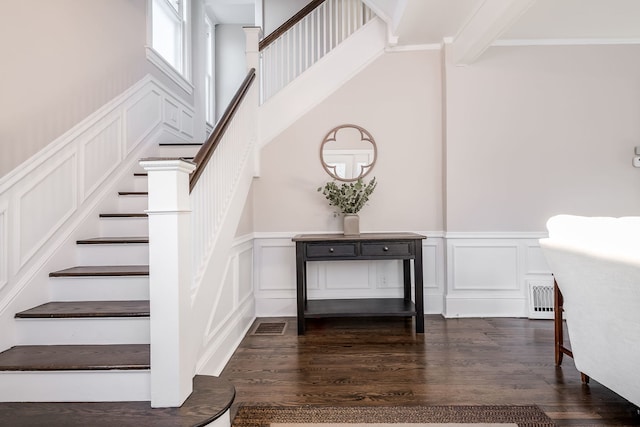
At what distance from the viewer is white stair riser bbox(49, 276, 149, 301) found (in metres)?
2.32

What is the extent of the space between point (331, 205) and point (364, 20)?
1.97 m

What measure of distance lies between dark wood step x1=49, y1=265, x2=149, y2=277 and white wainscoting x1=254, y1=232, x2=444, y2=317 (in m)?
1.48

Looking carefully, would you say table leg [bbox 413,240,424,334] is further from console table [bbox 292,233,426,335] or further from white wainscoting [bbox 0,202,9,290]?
white wainscoting [bbox 0,202,9,290]

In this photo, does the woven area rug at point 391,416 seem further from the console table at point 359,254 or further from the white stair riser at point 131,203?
the white stair riser at point 131,203

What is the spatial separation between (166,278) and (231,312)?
4.39 ft

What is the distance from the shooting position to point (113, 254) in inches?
103

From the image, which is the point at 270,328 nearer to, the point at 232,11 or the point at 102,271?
the point at 102,271

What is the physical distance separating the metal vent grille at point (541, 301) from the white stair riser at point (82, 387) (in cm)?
332

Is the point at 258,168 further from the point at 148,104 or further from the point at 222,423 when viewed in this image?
the point at 222,423

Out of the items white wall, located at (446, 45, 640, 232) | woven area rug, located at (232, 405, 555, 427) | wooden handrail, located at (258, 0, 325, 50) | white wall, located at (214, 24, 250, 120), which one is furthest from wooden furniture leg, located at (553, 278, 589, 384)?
white wall, located at (214, 24, 250, 120)

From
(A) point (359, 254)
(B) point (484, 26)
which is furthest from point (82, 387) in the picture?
(B) point (484, 26)

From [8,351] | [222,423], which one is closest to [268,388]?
[222,423]

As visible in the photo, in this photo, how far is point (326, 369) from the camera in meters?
→ 2.50

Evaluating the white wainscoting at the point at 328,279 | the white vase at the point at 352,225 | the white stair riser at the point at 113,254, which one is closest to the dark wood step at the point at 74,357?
the white stair riser at the point at 113,254
